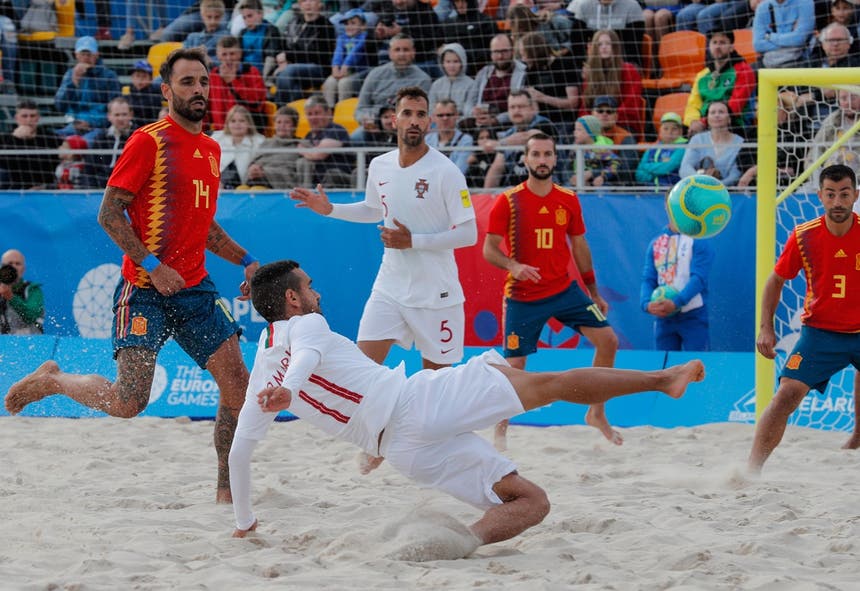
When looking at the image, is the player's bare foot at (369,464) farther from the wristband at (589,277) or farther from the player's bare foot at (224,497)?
the wristband at (589,277)

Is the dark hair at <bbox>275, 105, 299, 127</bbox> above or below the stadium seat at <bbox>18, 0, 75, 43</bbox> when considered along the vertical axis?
below

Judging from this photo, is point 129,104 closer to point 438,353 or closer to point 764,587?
point 438,353

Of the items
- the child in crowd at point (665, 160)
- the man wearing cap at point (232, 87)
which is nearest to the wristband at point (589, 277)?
the child in crowd at point (665, 160)

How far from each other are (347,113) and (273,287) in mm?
7511

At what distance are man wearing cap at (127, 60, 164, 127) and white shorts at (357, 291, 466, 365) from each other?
6.27 meters

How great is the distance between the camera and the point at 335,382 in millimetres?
4559

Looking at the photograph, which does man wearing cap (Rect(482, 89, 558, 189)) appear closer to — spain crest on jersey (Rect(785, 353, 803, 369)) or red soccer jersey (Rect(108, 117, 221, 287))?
spain crest on jersey (Rect(785, 353, 803, 369))

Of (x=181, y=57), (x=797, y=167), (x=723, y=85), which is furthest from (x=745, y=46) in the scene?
(x=181, y=57)

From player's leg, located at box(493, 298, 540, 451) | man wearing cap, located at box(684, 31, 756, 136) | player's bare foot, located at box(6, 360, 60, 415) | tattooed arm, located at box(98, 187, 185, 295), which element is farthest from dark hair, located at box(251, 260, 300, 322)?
man wearing cap, located at box(684, 31, 756, 136)

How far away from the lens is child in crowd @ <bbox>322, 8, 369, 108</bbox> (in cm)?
1206

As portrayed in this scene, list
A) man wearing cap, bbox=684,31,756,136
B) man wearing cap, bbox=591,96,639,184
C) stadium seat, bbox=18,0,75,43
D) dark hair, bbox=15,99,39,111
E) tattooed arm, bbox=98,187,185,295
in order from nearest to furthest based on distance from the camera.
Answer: tattooed arm, bbox=98,187,185,295 → man wearing cap, bbox=684,31,756,136 → man wearing cap, bbox=591,96,639,184 → dark hair, bbox=15,99,39,111 → stadium seat, bbox=18,0,75,43

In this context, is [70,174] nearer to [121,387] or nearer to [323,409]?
[121,387]

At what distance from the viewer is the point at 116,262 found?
34.7 ft

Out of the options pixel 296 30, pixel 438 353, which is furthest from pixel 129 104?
pixel 438 353
